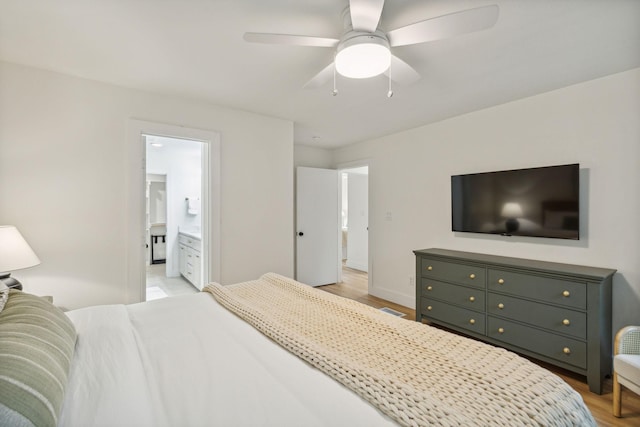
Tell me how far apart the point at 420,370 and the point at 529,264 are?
202cm

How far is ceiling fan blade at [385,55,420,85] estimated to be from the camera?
5.82ft

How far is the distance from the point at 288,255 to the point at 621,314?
3.06m

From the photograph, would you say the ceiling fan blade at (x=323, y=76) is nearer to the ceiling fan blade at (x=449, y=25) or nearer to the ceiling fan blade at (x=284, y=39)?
the ceiling fan blade at (x=284, y=39)

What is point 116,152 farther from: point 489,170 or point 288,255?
point 489,170

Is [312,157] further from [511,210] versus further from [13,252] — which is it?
[13,252]

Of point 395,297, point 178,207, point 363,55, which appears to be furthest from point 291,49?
point 178,207

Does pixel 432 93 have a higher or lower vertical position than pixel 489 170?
higher

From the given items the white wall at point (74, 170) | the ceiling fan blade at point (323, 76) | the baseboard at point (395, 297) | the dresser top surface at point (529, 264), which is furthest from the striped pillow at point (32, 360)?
the baseboard at point (395, 297)

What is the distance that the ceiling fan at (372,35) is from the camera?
132 cm

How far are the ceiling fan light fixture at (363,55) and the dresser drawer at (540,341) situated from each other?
2.34m

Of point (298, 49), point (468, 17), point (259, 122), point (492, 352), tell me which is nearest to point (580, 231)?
point (492, 352)

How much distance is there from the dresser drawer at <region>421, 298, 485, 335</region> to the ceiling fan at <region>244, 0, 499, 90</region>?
2295mm

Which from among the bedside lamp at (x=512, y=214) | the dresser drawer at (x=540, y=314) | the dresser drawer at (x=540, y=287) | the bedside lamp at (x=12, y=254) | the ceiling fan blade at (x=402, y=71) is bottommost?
the dresser drawer at (x=540, y=314)

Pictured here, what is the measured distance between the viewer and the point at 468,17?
131 cm
